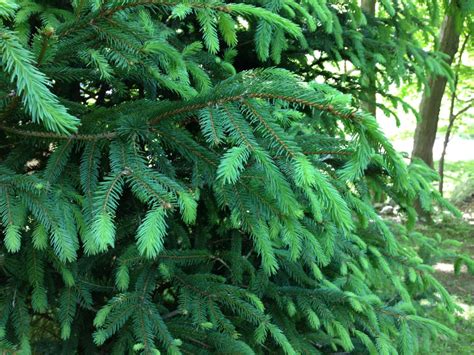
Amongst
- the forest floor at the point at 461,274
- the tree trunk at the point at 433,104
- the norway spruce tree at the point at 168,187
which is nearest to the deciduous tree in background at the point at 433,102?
the tree trunk at the point at 433,104

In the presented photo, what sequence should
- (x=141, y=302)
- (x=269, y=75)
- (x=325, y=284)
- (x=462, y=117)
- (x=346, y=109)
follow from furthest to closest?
(x=462, y=117) → (x=325, y=284) → (x=141, y=302) → (x=269, y=75) → (x=346, y=109)

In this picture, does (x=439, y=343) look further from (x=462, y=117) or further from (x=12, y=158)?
(x=462, y=117)

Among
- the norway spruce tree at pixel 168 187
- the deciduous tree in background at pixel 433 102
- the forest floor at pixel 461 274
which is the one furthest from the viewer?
the deciduous tree in background at pixel 433 102

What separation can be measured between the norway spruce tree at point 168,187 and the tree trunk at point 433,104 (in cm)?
806

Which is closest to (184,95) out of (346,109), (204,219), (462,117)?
(346,109)

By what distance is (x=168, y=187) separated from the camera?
5.83 feet

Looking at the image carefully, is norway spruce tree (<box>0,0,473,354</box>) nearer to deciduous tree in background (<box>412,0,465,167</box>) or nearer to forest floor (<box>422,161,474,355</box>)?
forest floor (<box>422,161,474,355</box>)

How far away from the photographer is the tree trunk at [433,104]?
391 inches

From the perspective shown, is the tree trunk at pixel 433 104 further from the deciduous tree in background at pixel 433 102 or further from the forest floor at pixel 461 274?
the forest floor at pixel 461 274

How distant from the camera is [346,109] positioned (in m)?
1.53

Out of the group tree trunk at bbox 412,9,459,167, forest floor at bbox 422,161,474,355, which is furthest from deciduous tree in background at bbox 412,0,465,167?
forest floor at bbox 422,161,474,355

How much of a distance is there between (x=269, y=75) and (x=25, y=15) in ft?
4.07

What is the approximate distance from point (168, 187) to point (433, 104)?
9850mm

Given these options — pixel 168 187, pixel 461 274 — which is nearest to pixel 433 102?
pixel 461 274
